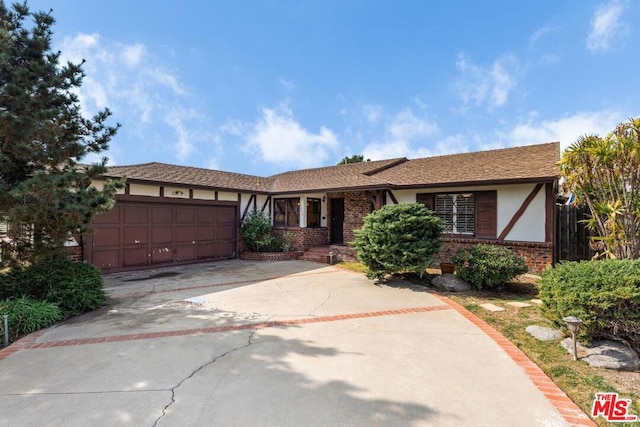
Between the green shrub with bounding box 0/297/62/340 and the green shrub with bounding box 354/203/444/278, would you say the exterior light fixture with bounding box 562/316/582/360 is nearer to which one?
the green shrub with bounding box 354/203/444/278

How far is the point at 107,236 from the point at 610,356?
1202 cm

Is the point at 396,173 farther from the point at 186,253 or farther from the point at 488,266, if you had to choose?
the point at 186,253

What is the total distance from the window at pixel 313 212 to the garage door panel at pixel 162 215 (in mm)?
5871

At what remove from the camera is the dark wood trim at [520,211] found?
918cm

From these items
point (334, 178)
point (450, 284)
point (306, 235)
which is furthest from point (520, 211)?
point (306, 235)

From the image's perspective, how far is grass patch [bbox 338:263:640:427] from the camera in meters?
3.02

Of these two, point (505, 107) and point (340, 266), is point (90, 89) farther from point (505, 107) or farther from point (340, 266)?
point (505, 107)

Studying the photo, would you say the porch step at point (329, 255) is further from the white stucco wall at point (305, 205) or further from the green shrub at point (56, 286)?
the green shrub at point (56, 286)

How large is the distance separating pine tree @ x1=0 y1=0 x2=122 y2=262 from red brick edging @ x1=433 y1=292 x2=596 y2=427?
7070mm

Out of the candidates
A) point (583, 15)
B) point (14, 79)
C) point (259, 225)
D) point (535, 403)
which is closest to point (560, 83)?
point (583, 15)

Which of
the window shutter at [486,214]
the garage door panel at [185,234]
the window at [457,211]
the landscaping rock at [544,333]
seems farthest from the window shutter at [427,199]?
the garage door panel at [185,234]

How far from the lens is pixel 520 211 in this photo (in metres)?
9.44

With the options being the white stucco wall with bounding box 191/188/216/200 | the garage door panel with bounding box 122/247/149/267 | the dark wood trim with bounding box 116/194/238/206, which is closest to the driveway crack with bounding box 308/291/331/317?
the garage door panel with bounding box 122/247/149/267

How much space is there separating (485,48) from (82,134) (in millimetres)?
12980
